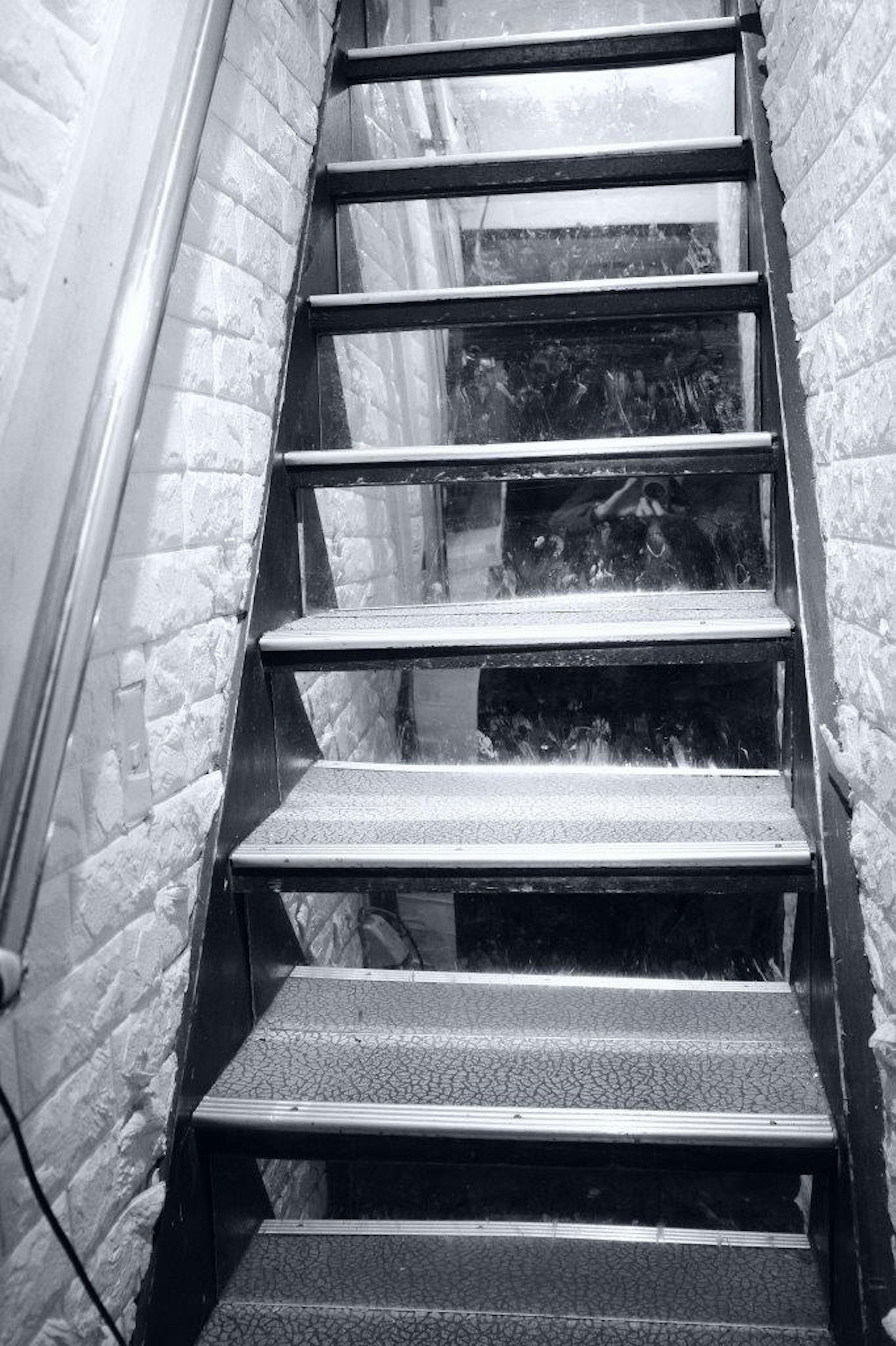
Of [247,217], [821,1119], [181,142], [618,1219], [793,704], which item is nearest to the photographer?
[181,142]

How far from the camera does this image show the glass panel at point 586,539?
1815 millimetres

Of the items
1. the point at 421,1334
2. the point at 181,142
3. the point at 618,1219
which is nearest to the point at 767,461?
the point at 181,142

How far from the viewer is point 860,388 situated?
1.21m

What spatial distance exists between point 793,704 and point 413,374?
44.6 inches

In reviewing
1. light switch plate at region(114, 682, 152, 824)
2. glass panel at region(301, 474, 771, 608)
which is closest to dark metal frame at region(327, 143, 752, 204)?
glass panel at region(301, 474, 771, 608)

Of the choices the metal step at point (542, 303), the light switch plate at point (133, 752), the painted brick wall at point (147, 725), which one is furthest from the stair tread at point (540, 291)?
the light switch plate at point (133, 752)

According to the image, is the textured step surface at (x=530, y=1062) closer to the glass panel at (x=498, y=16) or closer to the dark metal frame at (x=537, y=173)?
the dark metal frame at (x=537, y=173)

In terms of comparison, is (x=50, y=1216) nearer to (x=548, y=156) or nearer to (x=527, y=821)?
(x=527, y=821)

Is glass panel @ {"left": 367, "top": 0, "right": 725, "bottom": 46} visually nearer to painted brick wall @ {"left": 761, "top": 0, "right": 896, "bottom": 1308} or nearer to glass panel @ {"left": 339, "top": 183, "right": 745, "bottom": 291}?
glass panel @ {"left": 339, "top": 183, "right": 745, "bottom": 291}

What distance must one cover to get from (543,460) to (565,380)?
43 cm

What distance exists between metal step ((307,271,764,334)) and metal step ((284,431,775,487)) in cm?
25

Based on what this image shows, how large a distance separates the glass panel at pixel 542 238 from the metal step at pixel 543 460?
62 centimetres

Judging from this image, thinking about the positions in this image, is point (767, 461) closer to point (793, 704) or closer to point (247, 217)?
point (793, 704)

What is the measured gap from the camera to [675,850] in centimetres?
125
